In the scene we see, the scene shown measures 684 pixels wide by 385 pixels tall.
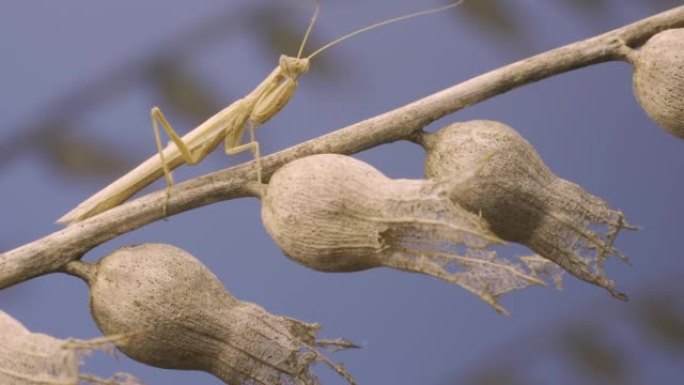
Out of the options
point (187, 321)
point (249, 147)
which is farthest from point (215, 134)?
point (187, 321)

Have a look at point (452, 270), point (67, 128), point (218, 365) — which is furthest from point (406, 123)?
point (67, 128)

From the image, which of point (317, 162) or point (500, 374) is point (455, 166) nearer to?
point (317, 162)

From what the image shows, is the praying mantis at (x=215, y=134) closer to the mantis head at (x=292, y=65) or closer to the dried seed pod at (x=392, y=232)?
the mantis head at (x=292, y=65)

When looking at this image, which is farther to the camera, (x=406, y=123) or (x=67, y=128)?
(x=67, y=128)

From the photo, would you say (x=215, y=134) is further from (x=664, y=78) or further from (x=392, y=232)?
(x=664, y=78)

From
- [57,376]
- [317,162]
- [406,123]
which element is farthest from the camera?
[406,123]

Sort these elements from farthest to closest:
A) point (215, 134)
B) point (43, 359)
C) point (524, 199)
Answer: point (215, 134) < point (524, 199) < point (43, 359)

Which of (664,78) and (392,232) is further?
(664,78)
